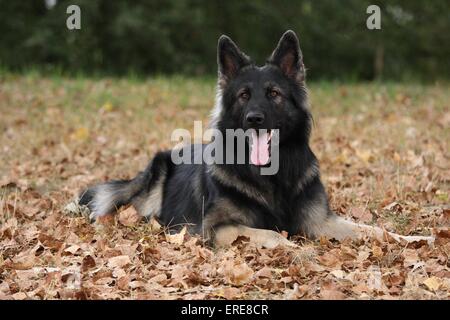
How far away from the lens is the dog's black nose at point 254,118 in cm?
502

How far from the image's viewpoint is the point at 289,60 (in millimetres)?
Result: 5414

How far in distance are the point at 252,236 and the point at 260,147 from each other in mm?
730

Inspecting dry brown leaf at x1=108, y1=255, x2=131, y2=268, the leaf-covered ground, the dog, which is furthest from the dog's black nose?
dry brown leaf at x1=108, y1=255, x2=131, y2=268

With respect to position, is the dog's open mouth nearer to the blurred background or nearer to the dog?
the dog

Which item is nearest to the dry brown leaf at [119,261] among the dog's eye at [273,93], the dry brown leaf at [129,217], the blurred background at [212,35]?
the dry brown leaf at [129,217]

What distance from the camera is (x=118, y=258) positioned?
15.0 feet

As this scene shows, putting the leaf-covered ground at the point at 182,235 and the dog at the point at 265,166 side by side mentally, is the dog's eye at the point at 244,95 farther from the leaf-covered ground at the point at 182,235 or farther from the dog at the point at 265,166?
the leaf-covered ground at the point at 182,235

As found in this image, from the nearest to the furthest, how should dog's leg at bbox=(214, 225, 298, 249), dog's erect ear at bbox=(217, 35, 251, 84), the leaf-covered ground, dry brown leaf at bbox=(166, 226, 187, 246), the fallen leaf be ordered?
1. the fallen leaf
2. the leaf-covered ground
3. dog's leg at bbox=(214, 225, 298, 249)
4. dry brown leaf at bbox=(166, 226, 187, 246)
5. dog's erect ear at bbox=(217, 35, 251, 84)

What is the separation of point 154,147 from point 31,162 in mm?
1873

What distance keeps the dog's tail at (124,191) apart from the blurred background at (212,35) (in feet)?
40.5

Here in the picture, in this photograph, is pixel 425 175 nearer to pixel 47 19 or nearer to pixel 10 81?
pixel 10 81

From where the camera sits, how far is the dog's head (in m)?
5.20

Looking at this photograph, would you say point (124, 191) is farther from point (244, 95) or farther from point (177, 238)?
point (244, 95)

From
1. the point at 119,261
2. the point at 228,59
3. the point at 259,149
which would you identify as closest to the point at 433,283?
the point at 259,149
